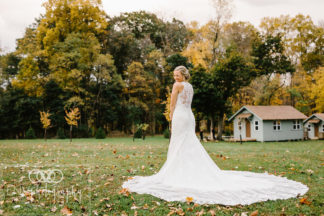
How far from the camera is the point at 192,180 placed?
5891 millimetres

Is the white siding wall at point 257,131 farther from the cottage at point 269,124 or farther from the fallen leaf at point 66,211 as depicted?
the fallen leaf at point 66,211

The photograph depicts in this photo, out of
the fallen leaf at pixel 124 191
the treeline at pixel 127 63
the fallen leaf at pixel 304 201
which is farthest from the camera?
the treeline at pixel 127 63

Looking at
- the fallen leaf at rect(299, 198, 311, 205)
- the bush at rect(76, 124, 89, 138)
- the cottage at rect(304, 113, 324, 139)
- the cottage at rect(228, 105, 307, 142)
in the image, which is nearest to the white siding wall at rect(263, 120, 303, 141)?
the cottage at rect(228, 105, 307, 142)

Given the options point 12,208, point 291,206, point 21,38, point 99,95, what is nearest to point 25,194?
point 12,208

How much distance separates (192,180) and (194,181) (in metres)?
0.05

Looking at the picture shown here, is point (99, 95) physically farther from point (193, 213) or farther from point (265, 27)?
point (193, 213)

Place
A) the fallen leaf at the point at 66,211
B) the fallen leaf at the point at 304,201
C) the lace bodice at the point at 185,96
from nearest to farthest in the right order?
1. the fallen leaf at the point at 66,211
2. the fallen leaf at the point at 304,201
3. the lace bodice at the point at 185,96

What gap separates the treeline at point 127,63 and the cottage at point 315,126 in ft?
11.2

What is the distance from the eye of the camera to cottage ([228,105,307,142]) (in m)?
29.4

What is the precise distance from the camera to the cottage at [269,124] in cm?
2939

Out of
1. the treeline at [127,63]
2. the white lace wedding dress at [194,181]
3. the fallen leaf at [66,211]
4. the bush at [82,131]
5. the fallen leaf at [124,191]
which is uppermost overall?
the treeline at [127,63]

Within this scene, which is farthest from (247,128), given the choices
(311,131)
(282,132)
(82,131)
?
(82,131)

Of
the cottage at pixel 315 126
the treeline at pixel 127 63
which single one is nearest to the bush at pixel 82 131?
the treeline at pixel 127 63

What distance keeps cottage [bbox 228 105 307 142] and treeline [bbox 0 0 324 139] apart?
110 inches
